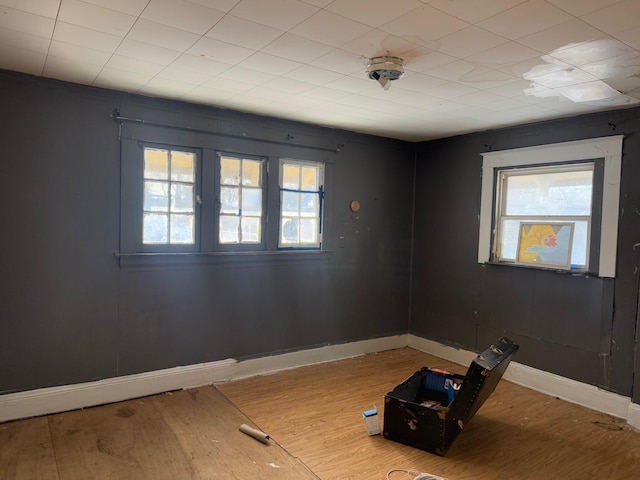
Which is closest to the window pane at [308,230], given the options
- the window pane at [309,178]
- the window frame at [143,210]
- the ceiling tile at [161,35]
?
the window pane at [309,178]

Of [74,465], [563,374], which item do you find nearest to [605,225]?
[563,374]

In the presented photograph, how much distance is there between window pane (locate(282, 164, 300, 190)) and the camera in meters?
4.11

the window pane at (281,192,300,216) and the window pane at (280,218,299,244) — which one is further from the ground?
the window pane at (281,192,300,216)

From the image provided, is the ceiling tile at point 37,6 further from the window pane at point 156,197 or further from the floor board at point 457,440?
the floor board at point 457,440

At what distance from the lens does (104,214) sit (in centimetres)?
319

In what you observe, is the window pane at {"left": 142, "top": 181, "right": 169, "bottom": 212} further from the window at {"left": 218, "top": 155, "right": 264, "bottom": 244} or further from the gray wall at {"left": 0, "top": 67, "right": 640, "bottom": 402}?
the window at {"left": 218, "top": 155, "right": 264, "bottom": 244}

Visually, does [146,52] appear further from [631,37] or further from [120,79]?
[631,37]

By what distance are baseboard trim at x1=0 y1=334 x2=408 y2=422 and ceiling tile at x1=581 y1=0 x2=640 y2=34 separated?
344 cm

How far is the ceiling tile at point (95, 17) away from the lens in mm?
1888

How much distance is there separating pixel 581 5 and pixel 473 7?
16.7 inches

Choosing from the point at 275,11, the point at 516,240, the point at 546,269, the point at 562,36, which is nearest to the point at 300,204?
the point at 516,240

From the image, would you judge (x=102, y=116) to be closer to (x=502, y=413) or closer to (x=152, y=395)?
(x=152, y=395)

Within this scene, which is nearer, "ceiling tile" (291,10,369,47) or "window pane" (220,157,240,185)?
"ceiling tile" (291,10,369,47)

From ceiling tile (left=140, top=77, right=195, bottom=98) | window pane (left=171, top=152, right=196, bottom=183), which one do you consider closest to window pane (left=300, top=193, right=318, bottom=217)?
window pane (left=171, top=152, right=196, bottom=183)
